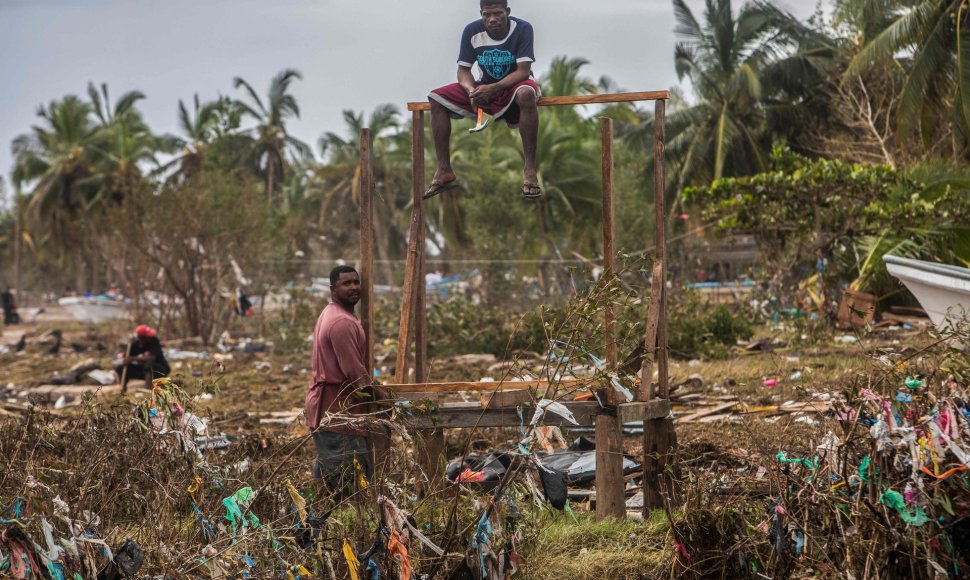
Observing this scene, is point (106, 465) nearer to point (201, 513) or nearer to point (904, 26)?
point (201, 513)

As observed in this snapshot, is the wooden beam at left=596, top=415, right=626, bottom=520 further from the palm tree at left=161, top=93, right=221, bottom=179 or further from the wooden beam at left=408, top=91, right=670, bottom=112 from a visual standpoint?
the palm tree at left=161, top=93, right=221, bottom=179

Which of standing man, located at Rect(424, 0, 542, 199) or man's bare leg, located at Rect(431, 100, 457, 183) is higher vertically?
standing man, located at Rect(424, 0, 542, 199)

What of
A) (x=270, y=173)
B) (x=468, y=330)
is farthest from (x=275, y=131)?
(x=468, y=330)

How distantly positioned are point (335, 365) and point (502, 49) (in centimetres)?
196

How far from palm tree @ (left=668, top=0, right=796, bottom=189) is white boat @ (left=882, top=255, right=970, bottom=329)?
1666cm

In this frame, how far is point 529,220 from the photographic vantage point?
31.0 meters

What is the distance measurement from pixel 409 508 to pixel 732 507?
1.40 meters

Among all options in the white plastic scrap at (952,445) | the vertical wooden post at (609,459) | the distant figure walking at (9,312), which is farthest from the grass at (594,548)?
the distant figure walking at (9,312)

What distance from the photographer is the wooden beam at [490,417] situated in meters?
5.70

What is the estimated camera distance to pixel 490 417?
5.80 meters

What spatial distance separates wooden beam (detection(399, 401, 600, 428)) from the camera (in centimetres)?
570

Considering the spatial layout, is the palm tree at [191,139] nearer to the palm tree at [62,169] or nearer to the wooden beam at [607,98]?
the palm tree at [62,169]

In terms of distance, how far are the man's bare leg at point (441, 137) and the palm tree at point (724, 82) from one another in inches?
890

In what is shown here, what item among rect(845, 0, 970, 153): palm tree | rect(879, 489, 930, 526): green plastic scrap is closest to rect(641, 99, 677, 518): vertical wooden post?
rect(879, 489, 930, 526): green plastic scrap
